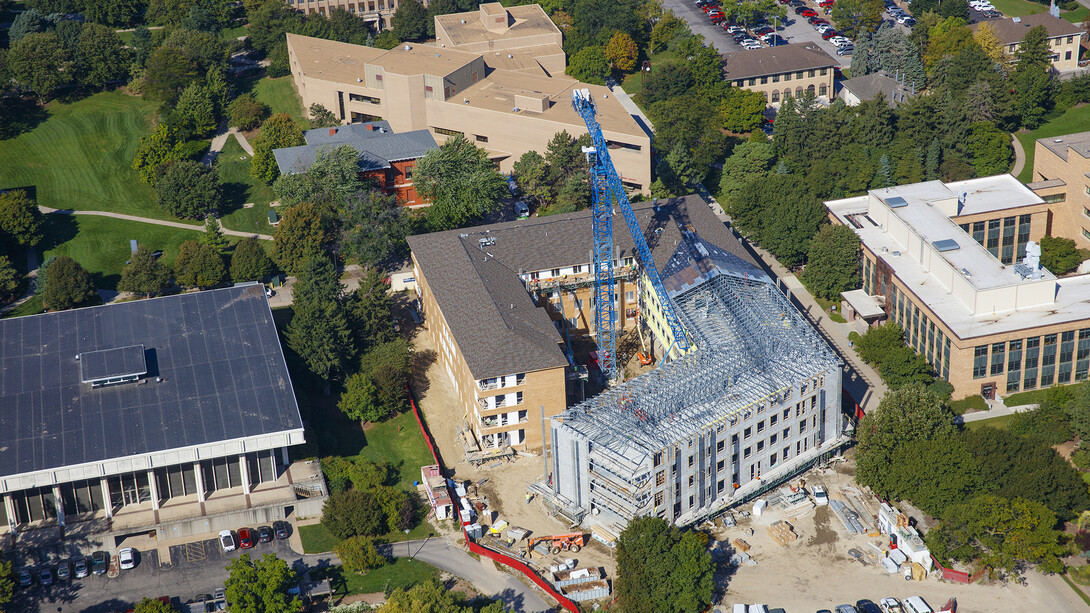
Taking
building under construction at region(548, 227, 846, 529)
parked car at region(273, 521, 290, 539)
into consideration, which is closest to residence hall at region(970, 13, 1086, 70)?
building under construction at region(548, 227, 846, 529)

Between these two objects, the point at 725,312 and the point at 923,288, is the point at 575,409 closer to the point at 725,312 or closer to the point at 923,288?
the point at 725,312

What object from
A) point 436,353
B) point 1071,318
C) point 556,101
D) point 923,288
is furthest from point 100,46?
point 1071,318

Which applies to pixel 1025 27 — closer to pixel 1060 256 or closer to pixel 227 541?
pixel 1060 256

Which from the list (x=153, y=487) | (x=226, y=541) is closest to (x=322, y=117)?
(x=153, y=487)

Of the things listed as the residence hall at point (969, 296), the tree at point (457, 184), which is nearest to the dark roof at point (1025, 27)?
the residence hall at point (969, 296)

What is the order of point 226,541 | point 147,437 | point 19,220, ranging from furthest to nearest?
point 19,220 → point 147,437 → point 226,541

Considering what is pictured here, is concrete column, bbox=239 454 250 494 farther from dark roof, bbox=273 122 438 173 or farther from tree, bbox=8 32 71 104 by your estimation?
tree, bbox=8 32 71 104
